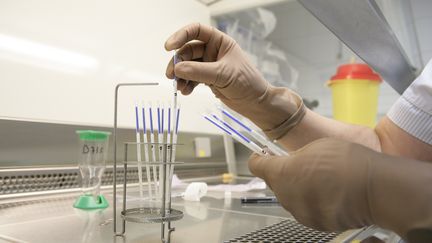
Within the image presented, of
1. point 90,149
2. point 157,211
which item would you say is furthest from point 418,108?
point 90,149

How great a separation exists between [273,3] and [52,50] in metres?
1.31

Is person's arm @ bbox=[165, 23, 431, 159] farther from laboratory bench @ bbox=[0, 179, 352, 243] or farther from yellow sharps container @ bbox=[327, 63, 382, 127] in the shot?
yellow sharps container @ bbox=[327, 63, 382, 127]

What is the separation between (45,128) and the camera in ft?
3.81

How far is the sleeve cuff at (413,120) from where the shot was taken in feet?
2.80

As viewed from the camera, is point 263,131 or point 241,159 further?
point 241,159

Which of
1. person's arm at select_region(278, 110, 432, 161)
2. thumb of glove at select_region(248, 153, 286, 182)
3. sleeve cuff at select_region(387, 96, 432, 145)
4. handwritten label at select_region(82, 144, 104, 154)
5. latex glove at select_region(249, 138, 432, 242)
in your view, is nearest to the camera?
latex glove at select_region(249, 138, 432, 242)

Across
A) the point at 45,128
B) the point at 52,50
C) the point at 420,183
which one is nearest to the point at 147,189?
the point at 45,128

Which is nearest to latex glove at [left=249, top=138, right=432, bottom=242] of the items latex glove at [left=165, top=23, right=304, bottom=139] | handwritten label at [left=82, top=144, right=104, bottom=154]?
latex glove at [left=165, top=23, right=304, bottom=139]

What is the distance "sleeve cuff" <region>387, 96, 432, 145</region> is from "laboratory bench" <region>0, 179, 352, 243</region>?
13.0 inches

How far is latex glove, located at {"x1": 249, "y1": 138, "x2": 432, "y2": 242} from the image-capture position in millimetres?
519

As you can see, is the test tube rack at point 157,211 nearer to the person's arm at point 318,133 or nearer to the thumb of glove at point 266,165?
the thumb of glove at point 266,165

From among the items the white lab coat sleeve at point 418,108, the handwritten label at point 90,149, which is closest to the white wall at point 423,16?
the white lab coat sleeve at point 418,108

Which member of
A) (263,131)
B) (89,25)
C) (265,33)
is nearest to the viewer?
(263,131)

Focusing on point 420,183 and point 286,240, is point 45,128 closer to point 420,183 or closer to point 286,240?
point 286,240
